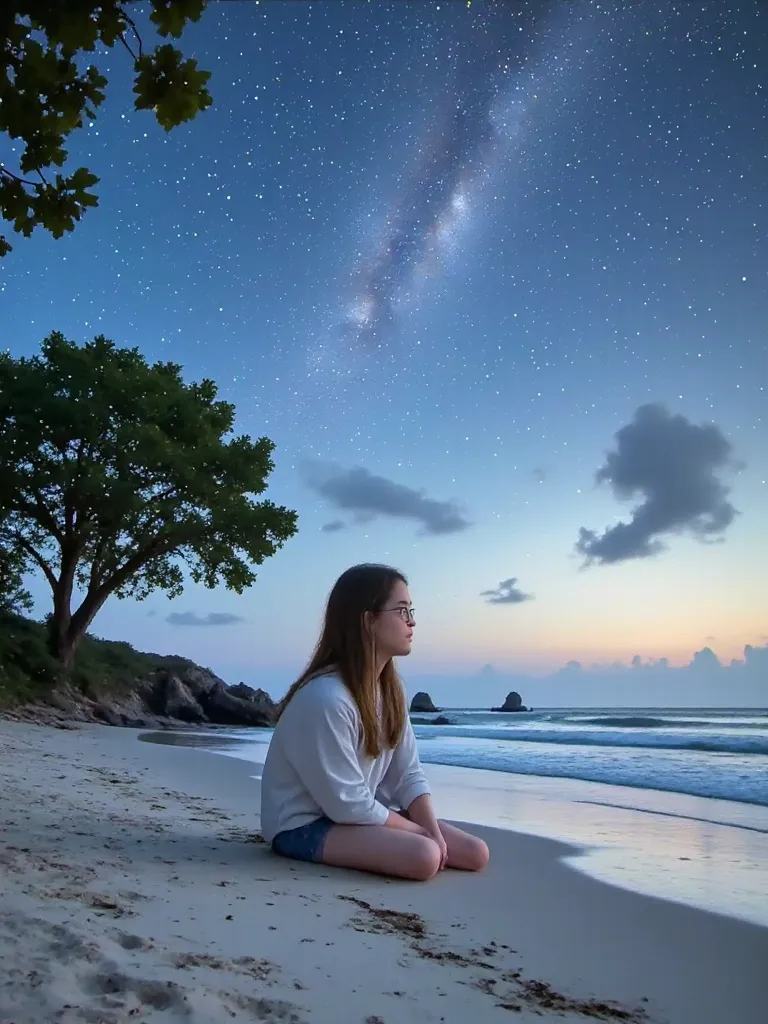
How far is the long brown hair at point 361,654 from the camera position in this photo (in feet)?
12.5

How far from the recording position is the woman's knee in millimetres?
3594

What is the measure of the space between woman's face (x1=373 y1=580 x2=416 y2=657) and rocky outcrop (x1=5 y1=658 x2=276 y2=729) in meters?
13.7

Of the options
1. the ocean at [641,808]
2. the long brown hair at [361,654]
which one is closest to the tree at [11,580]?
the ocean at [641,808]

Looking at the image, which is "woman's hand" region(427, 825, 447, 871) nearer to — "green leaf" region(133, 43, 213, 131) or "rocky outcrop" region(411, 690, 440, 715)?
"green leaf" region(133, 43, 213, 131)

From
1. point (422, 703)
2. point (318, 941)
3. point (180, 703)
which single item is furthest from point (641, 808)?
point (422, 703)

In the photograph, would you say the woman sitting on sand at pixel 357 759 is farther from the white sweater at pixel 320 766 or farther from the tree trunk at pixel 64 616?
the tree trunk at pixel 64 616

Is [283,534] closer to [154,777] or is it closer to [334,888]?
[154,777]

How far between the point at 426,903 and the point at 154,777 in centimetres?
466

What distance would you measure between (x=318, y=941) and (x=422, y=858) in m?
1.19

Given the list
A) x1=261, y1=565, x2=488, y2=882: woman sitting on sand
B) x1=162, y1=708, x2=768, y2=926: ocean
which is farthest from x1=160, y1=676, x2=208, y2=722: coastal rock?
x1=261, y1=565, x2=488, y2=882: woman sitting on sand

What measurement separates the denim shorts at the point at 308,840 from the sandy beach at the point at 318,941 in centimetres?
8

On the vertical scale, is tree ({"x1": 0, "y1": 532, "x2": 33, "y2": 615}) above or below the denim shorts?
above

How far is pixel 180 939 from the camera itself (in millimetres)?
2303

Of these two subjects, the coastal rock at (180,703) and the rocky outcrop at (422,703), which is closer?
the coastal rock at (180,703)
